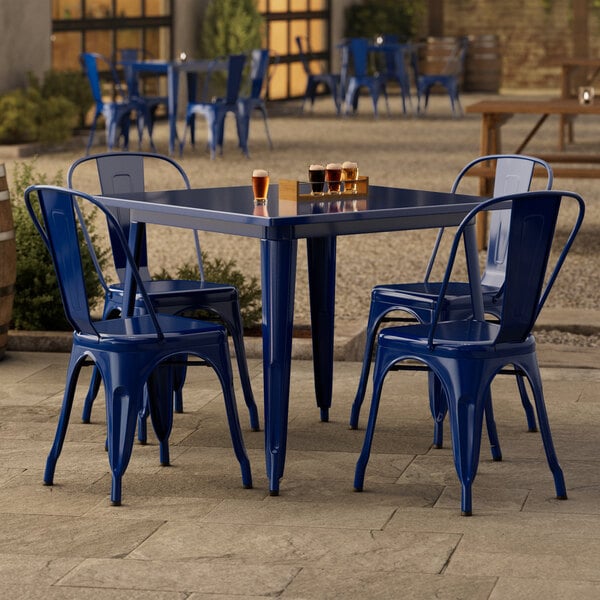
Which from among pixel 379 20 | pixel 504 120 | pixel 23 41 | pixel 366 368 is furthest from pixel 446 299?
pixel 379 20

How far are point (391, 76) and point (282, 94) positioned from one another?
246 centimetres

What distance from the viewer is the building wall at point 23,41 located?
42.3ft

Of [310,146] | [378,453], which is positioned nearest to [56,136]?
[310,146]

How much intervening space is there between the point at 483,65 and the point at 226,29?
16.8 ft

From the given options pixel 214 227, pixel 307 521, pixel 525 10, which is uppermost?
pixel 525 10

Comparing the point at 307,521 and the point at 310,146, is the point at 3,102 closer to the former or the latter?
the point at 310,146

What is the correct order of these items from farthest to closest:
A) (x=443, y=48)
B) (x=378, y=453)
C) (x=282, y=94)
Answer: (x=443, y=48)
(x=282, y=94)
(x=378, y=453)

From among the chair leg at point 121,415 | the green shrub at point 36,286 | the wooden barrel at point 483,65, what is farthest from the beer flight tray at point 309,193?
the wooden barrel at point 483,65

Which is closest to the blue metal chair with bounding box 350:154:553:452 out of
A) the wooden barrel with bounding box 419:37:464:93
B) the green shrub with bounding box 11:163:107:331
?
the green shrub with bounding box 11:163:107:331

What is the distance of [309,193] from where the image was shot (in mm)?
3732

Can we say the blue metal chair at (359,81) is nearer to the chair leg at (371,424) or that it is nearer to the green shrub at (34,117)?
the green shrub at (34,117)

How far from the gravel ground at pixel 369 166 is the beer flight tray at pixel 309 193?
166 cm

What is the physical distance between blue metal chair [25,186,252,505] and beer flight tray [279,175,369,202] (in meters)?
0.44

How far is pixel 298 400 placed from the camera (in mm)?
4301
